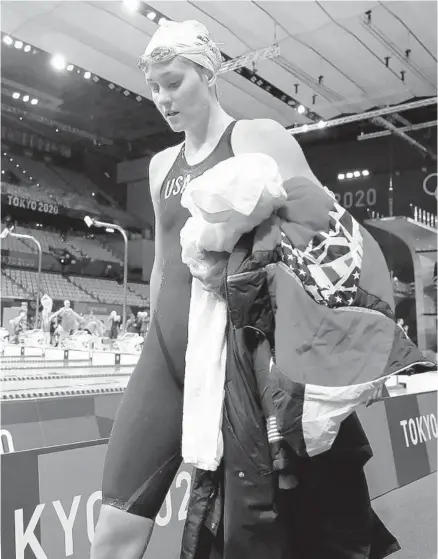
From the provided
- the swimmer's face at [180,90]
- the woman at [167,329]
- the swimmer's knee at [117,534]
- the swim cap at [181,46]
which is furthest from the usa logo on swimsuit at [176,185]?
the swimmer's knee at [117,534]

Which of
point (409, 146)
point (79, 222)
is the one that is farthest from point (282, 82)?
point (79, 222)

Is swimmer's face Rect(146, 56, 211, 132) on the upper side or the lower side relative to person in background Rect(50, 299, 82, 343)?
upper

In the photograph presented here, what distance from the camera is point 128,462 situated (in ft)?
3.77

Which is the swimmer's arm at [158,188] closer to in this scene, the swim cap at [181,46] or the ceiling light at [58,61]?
the swim cap at [181,46]

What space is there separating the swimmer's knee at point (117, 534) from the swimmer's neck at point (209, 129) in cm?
79

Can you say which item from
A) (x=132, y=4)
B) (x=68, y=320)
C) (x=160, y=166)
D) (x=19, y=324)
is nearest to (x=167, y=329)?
(x=160, y=166)

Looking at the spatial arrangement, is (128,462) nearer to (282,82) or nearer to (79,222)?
(282,82)

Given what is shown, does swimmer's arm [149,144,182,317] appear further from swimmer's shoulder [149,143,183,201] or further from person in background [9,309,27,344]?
person in background [9,309,27,344]

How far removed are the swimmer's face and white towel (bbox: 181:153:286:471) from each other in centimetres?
24

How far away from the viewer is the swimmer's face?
3.87ft

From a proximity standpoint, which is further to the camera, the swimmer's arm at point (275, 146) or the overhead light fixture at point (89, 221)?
the overhead light fixture at point (89, 221)

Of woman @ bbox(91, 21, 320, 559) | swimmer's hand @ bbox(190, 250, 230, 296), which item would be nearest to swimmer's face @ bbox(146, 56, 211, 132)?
woman @ bbox(91, 21, 320, 559)

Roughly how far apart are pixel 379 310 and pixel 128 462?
0.59 metres

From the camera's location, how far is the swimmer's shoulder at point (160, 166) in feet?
4.50
